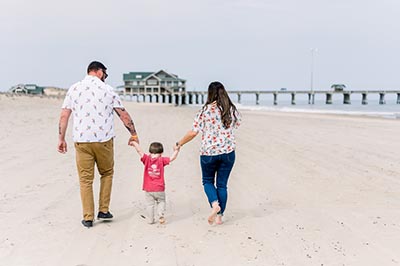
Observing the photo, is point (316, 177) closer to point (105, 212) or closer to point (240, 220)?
point (240, 220)

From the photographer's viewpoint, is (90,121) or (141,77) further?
(141,77)

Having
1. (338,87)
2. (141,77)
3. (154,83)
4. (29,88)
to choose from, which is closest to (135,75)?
(141,77)

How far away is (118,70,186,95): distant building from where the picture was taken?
8609 cm

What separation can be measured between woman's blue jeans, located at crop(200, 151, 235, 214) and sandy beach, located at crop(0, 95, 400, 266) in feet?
1.16

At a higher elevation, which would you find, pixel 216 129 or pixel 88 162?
pixel 216 129

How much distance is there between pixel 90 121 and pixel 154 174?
3.19 feet

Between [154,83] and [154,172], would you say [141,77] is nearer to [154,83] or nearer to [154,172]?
[154,83]

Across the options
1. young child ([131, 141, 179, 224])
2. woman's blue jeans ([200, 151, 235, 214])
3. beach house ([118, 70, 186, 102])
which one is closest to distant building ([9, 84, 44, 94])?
beach house ([118, 70, 186, 102])

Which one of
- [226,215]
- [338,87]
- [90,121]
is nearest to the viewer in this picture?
[90,121]

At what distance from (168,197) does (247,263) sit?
2551 millimetres

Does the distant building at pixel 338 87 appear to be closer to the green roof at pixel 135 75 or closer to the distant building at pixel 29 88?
the green roof at pixel 135 75

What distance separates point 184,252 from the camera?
412cm

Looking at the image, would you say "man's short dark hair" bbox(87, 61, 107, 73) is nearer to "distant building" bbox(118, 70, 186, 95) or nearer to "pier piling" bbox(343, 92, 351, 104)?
"distant building" bbox(118, 70, 186, 95)

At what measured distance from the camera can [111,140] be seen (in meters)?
4.96
